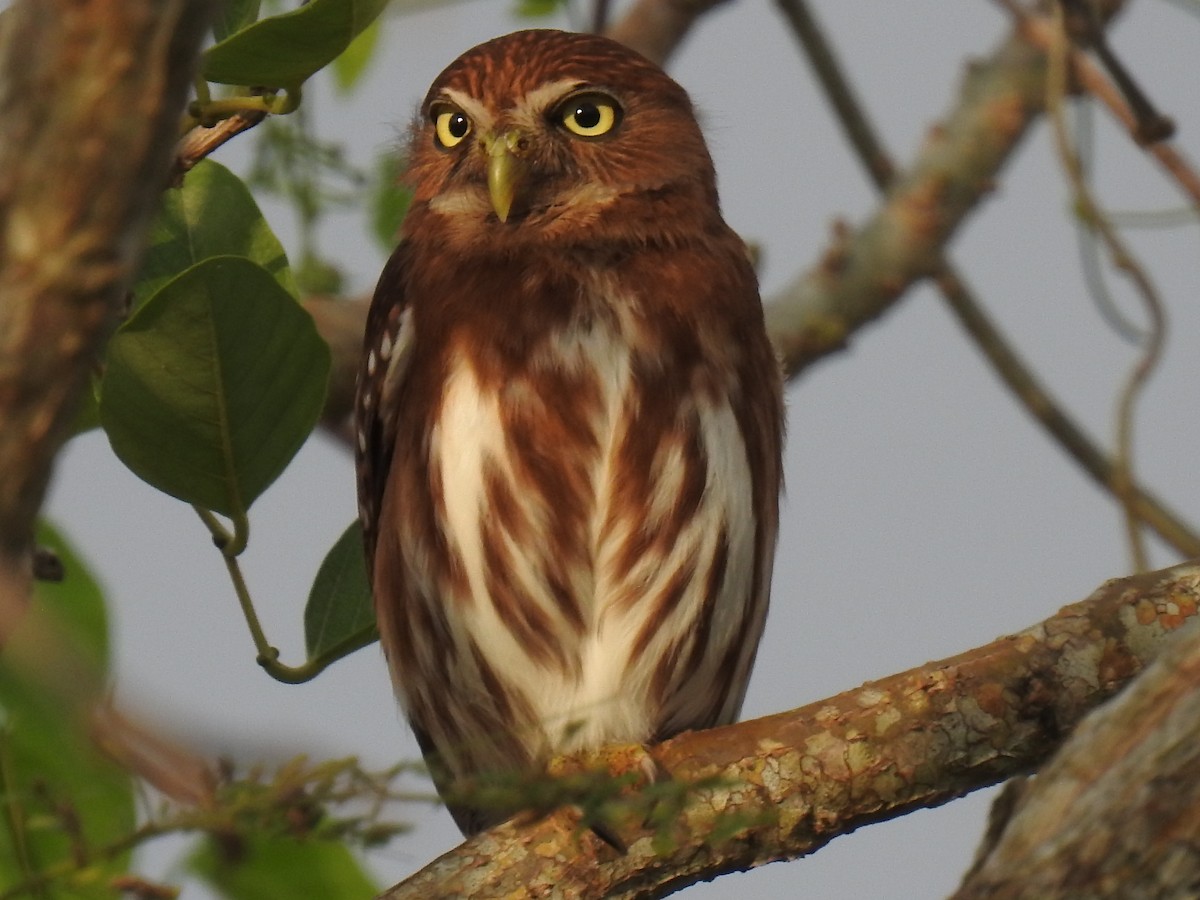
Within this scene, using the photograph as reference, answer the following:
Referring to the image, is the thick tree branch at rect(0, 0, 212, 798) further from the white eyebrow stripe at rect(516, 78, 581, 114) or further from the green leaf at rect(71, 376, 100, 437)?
the white eyebrow stripe at rect(516, 78, 581, 114)

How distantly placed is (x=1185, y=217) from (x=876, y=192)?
3.50ft

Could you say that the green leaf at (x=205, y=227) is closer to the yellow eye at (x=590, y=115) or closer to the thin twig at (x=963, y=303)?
the yellow eye at (x=590, y=115)

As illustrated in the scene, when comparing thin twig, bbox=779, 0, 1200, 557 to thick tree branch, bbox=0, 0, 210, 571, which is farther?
thin twig, bbox=779, 0, 1200, 557

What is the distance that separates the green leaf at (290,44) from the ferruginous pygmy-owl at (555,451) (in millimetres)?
1168

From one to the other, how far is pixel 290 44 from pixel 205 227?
30.7 inches

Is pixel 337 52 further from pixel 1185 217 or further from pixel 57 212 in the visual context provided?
pixel 1185 217

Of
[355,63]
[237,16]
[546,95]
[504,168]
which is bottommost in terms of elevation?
[237,16]

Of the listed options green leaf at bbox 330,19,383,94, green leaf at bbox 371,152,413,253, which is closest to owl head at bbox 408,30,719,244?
green leaf at bbox 371,152,413,253

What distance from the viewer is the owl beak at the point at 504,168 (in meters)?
4.23

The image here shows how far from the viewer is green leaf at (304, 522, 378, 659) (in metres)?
3.61

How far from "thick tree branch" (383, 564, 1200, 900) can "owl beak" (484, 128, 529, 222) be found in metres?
1.37

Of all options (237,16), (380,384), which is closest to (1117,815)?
(237,16)

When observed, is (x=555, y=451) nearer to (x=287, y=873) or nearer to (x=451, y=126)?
(x=451, y=126)

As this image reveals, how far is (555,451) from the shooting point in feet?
13.1
